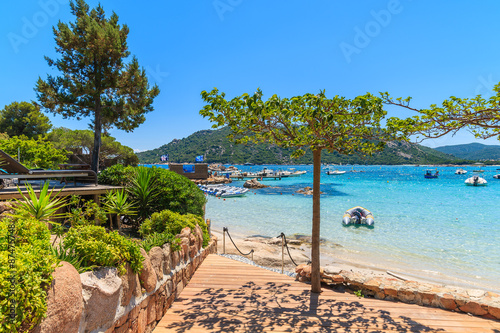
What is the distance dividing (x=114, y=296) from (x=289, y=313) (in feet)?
9.30

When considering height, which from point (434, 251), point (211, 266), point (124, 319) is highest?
point (124, 319)

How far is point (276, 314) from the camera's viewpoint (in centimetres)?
418

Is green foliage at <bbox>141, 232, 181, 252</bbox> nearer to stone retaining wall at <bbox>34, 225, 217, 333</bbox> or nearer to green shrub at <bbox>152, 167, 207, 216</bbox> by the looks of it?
stone retaining wall at <bbox>34, 225, 217, 333</bbox>

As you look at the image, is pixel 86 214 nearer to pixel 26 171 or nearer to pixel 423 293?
pixel 26 171

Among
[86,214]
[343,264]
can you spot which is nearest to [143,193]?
[86,214]

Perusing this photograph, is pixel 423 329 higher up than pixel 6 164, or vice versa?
pixel 6 164

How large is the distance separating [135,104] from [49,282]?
54.3 feet

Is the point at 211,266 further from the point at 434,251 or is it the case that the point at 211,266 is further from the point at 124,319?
the point at 434,251

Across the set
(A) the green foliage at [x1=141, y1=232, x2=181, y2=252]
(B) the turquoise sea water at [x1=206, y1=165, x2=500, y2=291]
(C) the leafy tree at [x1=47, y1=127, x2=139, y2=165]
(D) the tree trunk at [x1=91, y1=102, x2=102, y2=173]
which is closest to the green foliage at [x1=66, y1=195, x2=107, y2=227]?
(A) the green foliage at [x1=141, y1=232, x2=181, y2=252]

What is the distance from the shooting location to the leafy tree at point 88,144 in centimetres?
3328

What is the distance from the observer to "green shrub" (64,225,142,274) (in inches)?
110

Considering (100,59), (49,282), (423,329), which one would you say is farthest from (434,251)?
(100,59)

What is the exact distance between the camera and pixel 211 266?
21.9ft

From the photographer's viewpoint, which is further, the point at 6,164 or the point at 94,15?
the point at 94,15
